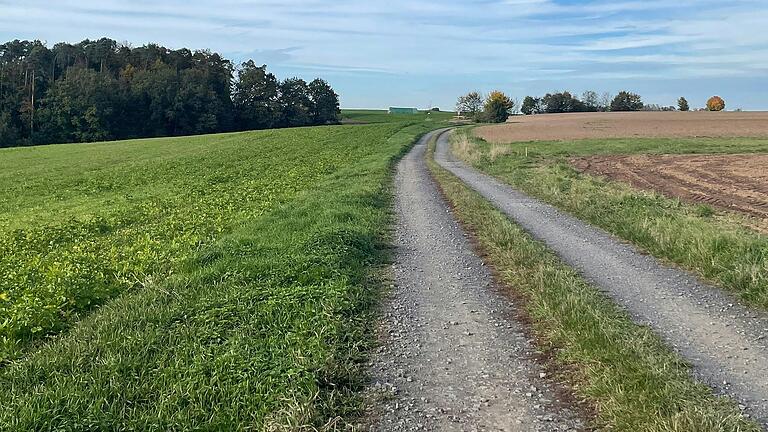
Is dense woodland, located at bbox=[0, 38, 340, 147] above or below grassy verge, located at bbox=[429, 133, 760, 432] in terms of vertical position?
above

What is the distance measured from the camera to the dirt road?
4.56 metres

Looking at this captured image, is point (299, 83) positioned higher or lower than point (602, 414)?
higher

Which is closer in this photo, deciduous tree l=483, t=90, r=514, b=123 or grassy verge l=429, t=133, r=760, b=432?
grassy verge l=429, t=133, r=760, b=432

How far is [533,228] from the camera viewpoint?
503 inches

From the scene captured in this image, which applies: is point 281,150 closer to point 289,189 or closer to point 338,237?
point 289,189

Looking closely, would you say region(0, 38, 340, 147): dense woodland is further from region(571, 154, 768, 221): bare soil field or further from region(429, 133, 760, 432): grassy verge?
Result: region(429, 133, 760, 432): grassy verge

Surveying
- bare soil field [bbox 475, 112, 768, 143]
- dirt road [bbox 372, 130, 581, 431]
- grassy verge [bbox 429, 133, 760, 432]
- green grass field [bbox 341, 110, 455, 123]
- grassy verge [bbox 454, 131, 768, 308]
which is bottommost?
dirt road [bbox 372, 130, 581, 431]

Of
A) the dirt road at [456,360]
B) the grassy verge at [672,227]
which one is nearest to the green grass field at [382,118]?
the grassy verge at [672,227]

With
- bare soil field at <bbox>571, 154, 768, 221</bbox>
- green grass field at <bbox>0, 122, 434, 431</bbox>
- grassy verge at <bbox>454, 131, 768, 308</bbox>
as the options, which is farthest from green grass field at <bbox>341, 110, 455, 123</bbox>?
green grass field at <bbox>0, 122, 434, 431</bbox>

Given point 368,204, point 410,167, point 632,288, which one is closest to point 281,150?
point 410,167

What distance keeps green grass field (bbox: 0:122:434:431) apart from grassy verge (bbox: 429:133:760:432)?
1.87 meters

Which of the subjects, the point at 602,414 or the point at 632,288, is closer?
the point at 602,414

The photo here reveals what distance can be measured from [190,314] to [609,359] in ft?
14.0

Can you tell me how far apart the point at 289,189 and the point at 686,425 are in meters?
17.5
